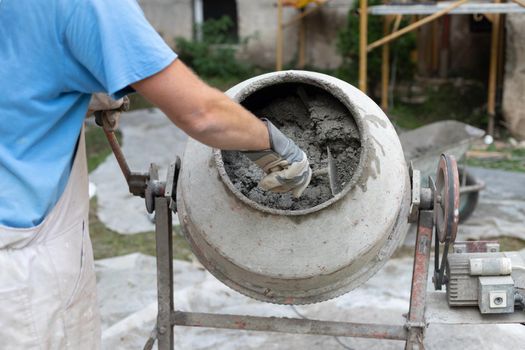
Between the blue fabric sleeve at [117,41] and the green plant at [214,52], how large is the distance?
7.13 meters

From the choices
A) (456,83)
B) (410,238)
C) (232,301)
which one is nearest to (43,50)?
(232,301)

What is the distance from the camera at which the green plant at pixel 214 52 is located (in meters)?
8.67

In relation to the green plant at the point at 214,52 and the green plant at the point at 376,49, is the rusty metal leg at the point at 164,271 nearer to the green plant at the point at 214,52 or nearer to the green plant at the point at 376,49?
the green plant at the point at 376,49

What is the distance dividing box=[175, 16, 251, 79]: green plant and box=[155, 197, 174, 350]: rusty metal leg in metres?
6.30

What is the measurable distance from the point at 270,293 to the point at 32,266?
74 centimetres

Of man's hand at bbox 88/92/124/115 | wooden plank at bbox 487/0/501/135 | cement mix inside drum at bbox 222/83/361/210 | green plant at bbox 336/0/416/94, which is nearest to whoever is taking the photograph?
man's hand at bbox 88/92/124/115

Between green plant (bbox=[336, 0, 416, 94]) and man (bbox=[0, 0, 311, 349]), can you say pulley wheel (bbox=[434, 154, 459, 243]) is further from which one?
green plant (bbox=[336, 0, 416, 94])

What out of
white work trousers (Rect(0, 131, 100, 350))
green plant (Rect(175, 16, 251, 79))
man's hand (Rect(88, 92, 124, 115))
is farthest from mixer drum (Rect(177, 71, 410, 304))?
green plant (Rect(175, 16, 251, 79))

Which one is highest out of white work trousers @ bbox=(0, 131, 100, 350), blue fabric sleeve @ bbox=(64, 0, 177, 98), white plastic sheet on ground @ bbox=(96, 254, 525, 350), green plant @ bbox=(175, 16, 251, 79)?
blue fabric sleeve @ bbox=(64, 0, 177, 98)

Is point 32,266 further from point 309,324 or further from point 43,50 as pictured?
point 309,324

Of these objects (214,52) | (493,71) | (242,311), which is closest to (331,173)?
(242,311)

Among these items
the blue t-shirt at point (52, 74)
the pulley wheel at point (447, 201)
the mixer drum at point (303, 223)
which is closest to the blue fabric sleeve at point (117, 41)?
the blue t-shirt at point (52, 74)

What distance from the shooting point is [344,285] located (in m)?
2.18

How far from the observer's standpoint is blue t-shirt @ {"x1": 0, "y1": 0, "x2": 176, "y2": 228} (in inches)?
59.5
